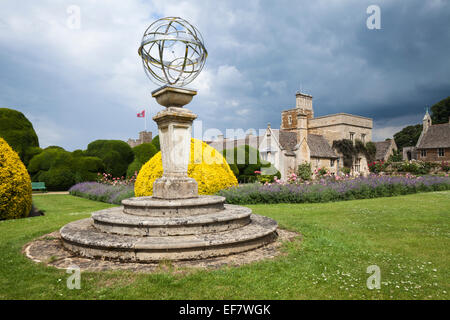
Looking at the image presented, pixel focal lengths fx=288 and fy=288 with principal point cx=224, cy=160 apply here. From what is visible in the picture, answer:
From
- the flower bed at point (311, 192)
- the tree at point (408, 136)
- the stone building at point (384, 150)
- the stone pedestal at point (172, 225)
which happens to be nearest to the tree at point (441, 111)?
the tree at point (408, 136)

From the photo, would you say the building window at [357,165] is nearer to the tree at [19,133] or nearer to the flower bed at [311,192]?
the flower bed at [311,192]

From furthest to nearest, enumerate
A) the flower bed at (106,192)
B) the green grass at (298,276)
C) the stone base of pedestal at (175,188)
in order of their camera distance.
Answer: the flower bed at (106,192)
the stone base of pedestal at (175,188)
the green grass at (298,276)

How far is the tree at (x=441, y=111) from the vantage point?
171 feet

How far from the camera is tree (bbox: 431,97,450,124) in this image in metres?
52.2

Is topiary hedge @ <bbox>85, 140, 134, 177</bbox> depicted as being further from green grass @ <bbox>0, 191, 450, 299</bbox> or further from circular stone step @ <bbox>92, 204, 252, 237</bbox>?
circular stone step @ <bbox>92, 204, 252, 237</bbox>

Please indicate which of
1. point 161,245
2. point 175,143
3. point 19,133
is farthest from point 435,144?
point 19,133

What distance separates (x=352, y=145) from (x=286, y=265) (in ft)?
118

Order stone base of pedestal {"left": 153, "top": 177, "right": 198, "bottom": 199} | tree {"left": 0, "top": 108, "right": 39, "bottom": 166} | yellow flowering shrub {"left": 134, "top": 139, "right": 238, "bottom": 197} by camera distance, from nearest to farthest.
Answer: stone base of pedestal {"left": 153, "top": 177, "right": 198, "bottom": 199} < yellow flowering shrub {"left": 134, "top": 139, "right": 238, "bottom": 197} < tree {"left": 0, "top": 108, "right": 39, "bottom": 166}

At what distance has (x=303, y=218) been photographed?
8719mm

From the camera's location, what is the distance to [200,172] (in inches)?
464

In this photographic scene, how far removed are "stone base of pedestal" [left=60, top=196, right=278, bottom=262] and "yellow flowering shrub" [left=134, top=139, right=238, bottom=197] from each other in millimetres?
5191

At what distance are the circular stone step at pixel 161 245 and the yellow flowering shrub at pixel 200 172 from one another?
609cm

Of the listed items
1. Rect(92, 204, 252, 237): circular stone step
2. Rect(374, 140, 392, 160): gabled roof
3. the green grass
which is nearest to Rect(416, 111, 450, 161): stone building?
Rect(374, 140, 392, 160): gabled roof
